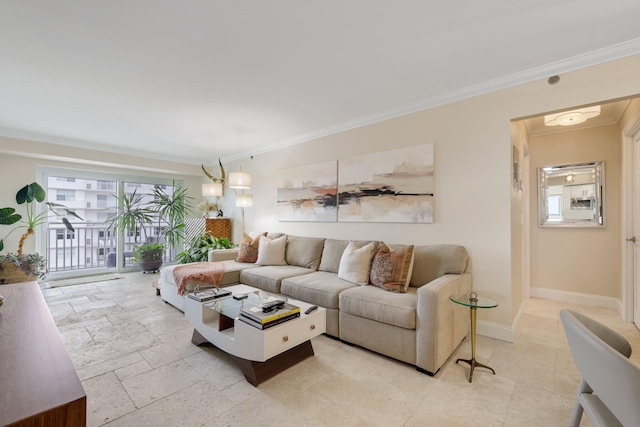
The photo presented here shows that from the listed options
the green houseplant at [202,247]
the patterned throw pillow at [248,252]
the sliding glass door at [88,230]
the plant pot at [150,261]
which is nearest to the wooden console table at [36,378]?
the patterned throw pillow at [248,252]

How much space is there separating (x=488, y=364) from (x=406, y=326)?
765 millimetres

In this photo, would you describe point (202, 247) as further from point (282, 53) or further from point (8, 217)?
point (282, 53)

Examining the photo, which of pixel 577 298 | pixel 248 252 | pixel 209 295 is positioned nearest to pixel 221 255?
pixel 248 252

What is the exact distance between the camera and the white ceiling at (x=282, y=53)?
1.75 metres

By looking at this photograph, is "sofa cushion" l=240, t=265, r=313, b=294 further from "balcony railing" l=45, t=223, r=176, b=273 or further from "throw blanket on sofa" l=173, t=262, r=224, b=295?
"balcony railing" l=45, t=223, r=176, b=273

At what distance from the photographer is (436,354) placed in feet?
6.63

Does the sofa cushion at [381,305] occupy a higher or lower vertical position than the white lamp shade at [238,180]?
lower

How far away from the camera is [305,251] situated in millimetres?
3779

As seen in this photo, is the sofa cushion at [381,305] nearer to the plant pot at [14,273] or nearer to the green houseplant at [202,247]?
the green houseplant at [202,247]

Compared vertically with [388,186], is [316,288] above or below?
below

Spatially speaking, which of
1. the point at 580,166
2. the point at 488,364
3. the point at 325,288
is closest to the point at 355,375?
the point at 325,288

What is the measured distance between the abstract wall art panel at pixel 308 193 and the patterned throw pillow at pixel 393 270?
1.27 meters

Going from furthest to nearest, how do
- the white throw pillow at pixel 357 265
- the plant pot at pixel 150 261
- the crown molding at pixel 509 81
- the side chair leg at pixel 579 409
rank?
1. the plant pot at pixel 150 261
2. the white throw pillow at pixel 357 265
3. the crown molding at pixel 509 81
4. the side chair leg at pixel 579 409

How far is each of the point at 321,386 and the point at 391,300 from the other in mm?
838
